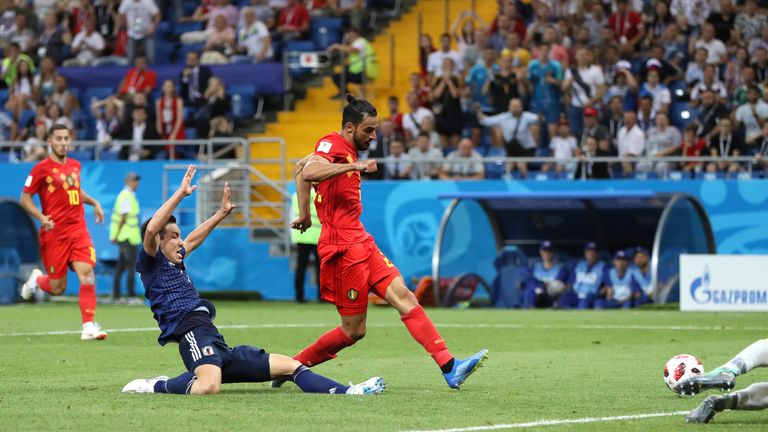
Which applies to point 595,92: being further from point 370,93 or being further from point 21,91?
point 21,91

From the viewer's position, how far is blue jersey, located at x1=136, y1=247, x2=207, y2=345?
1061 centimetres

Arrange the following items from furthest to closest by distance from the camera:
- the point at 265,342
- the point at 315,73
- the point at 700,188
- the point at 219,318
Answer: the point at 315,73 < the point at 700,188 < the point at 219,318 < the point at 265,342

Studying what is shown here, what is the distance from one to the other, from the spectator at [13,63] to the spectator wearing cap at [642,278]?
51.7ft

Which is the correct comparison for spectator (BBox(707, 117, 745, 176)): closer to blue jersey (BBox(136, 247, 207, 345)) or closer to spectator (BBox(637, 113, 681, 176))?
spectator (BBox(637, 113, 681, 176))

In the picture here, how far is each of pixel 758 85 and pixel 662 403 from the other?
52.9ft

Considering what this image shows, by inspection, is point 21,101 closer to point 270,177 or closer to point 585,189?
point 270,177

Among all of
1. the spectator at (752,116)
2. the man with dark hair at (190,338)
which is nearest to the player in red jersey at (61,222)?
the man with dark hair at (190,338)

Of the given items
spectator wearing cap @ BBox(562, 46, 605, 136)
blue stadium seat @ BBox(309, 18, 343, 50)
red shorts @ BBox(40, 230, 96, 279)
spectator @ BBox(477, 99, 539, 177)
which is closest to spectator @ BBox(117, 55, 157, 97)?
blue stadium seat @ BBox(309, 18, 343, 50)

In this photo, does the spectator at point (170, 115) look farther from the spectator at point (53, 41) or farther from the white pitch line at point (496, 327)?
the white pitch line at point (496, 327)

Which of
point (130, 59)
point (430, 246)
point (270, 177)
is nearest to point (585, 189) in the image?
point (430, 246)

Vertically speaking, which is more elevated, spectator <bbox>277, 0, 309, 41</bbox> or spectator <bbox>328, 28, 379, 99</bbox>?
spectator <bbox>277, 0, 309, 41</bbox>

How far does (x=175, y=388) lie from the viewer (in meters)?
10.4

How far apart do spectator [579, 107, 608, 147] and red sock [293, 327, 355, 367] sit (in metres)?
14.9

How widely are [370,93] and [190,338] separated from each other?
20373 mm
